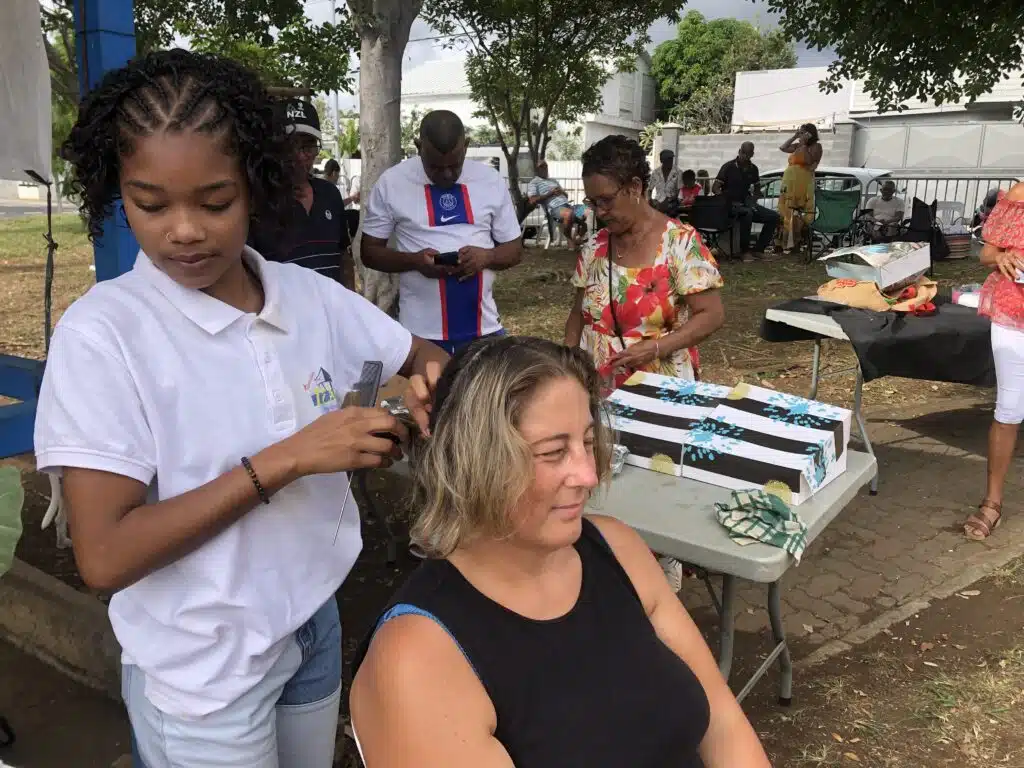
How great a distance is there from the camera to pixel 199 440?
111 centimetres

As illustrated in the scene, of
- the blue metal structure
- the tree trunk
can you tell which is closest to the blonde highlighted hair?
the blue metal structure

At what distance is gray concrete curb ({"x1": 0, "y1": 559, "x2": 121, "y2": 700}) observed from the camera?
2.91m

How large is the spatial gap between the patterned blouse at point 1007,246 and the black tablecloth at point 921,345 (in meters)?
0.43

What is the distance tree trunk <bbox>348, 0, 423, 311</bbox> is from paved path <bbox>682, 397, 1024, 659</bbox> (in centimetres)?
422

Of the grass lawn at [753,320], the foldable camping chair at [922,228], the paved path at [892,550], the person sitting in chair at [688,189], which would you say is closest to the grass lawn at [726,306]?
the grass lawn at [753,320]

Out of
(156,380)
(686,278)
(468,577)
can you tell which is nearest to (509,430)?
(468,577)

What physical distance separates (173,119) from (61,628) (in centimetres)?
262

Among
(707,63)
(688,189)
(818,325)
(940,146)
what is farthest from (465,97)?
(818,325)

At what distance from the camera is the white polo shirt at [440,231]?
11.9 feet

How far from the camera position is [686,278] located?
298cm

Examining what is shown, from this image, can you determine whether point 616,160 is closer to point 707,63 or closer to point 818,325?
point 818,325

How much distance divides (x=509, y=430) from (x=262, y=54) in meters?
8.24

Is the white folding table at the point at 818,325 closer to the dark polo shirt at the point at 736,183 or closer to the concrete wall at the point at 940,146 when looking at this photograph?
the dark polo shirt at the point at 736,183

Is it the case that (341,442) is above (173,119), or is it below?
below
